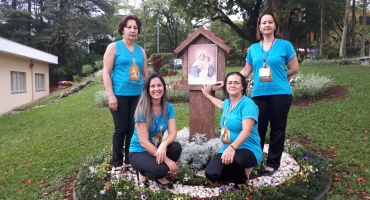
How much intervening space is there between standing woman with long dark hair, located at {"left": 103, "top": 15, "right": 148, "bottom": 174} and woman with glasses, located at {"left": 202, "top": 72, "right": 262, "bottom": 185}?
1.10 meters

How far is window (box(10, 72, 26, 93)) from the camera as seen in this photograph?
1540 cm

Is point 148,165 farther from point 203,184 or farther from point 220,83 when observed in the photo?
point 220,83

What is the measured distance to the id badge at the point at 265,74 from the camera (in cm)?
356

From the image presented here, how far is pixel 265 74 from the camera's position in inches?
141

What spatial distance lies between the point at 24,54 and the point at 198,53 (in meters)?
13.2

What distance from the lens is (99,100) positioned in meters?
10.1

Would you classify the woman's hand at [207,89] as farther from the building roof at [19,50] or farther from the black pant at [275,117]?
the building roof at [19,50]

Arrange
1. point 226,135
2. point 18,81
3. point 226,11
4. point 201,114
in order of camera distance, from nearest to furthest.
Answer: point 226,135
point 201,114
point 18,81
point 226,11

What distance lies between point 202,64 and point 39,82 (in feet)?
57.2

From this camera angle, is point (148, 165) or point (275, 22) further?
point (275, 22)

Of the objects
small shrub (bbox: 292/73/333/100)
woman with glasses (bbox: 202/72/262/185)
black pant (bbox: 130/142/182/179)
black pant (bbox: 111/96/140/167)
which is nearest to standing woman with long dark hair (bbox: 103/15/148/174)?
black pant (bbox: 111/96/140/167)

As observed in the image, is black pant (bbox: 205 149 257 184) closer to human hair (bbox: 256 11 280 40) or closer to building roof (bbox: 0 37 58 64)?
human hair (bbox: 256 11 280 40)

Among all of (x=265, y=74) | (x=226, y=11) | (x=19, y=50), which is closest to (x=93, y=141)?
(x=265, y=74)

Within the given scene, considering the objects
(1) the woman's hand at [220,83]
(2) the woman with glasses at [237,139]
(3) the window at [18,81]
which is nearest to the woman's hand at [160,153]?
(2) the woman with glasses at [237,139]
